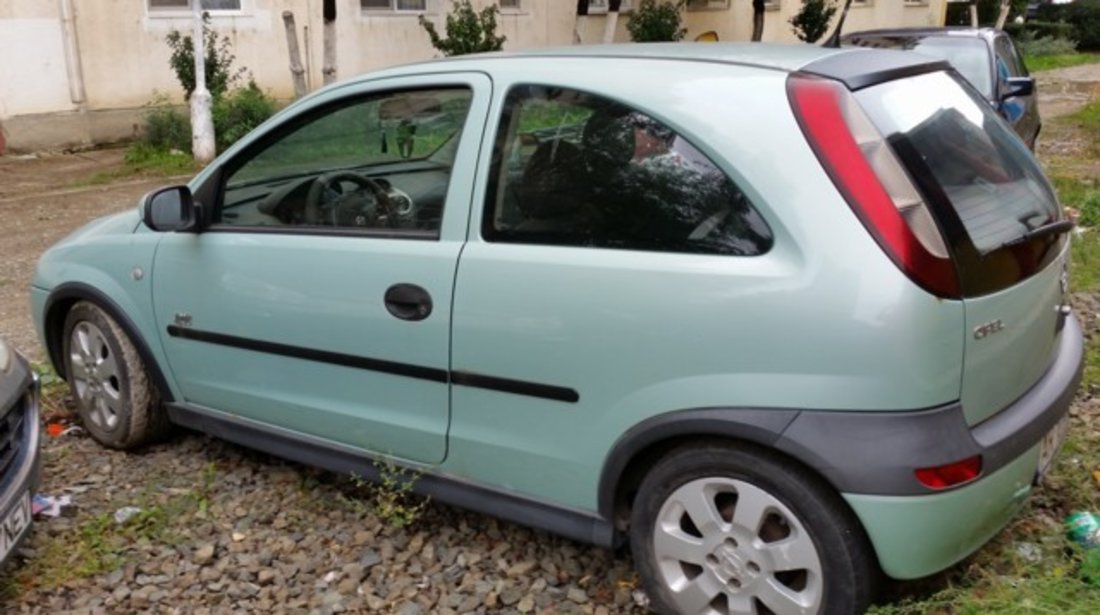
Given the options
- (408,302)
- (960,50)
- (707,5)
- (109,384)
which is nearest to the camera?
(408,302)

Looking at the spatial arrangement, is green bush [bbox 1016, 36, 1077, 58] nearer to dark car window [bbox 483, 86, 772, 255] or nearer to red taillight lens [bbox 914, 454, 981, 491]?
dark car window [bbox 483, 86, 772, 255]

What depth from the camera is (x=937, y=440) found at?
2375 millimetres

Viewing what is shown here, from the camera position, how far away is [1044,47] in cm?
2748

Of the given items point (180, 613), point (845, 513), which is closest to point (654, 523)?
point (845, 513)

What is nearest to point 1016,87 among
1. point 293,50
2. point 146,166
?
point 293,50

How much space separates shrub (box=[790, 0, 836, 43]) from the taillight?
18332mm

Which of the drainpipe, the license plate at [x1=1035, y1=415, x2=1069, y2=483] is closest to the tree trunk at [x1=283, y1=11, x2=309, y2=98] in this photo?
the drainpipe

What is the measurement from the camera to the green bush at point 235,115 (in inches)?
466

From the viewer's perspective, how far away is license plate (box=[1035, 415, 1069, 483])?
2762 millimetres

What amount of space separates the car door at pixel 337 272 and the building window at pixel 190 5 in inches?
394

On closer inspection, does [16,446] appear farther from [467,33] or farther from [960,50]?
[467,33]

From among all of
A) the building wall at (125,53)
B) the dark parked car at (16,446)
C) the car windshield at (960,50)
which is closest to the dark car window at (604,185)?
the dark parked car at (16,446)

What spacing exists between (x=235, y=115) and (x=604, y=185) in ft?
33.4

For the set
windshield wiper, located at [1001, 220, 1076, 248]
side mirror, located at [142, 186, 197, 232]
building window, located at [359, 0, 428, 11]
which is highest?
building window, located at [359, 0, 428, 11]
